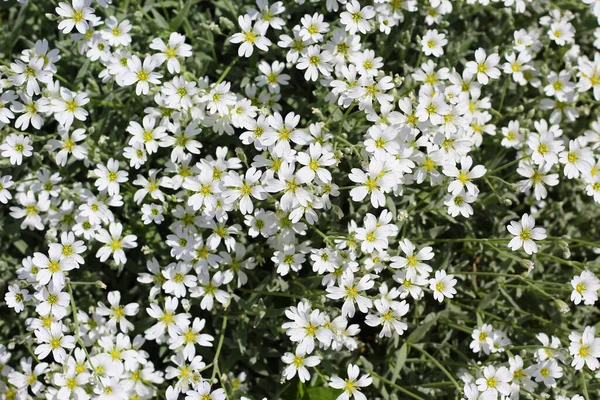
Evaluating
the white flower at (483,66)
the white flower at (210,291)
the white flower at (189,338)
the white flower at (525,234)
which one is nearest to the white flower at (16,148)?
the white flower at (210,291)

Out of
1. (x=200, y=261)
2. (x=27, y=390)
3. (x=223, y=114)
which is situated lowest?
(x=27, y=390)

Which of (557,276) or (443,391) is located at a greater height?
(557,276)

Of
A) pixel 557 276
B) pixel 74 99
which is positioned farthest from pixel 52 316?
pixel 557 276

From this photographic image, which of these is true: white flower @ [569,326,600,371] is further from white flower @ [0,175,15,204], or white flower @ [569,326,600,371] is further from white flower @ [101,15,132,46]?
white flower @ [0,175,15,204]

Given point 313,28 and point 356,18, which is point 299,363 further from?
point 356,18

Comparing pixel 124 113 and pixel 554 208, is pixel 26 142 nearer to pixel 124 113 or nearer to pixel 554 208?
pixel 124 113

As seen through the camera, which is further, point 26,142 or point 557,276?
point 557,276

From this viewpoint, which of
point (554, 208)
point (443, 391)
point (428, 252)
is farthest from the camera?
point (554, 208)

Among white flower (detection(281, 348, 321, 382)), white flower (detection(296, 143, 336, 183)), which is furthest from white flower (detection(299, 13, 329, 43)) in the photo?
white flower (detection(281, 348, 321, 382))

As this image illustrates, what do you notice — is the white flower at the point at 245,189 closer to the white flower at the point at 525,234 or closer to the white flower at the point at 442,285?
the white flower at the point at 442,285
